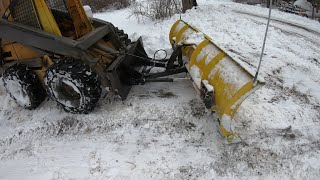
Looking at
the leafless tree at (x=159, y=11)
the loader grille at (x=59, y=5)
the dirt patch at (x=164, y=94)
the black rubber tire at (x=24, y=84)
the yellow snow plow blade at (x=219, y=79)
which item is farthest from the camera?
the leafless tree at (x=159, y=11)

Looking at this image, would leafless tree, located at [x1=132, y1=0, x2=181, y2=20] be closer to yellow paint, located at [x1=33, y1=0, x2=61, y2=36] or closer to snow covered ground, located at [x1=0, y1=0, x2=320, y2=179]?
snow covered ground, located at [x1=0, y1=0, x2=320, y2=179]

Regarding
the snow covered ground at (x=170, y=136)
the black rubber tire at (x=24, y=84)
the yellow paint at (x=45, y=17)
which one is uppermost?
the yellow paint at (x=45, y=17)

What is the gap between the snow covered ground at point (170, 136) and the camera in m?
3.50

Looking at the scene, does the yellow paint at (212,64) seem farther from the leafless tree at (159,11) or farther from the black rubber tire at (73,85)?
the leafless tree at (159,11)

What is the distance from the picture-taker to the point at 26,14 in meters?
4.37

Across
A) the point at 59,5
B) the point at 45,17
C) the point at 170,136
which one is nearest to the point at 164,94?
the point at 170,136

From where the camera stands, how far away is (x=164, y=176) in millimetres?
3416

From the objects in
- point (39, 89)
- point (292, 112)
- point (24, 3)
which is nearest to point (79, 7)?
point (24, 3)

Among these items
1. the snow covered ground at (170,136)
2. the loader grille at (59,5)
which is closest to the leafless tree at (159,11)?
the loader grille at (59,5)

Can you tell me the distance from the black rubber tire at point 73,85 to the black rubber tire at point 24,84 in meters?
0.49

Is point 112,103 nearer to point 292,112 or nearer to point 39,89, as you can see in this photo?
point 39,89

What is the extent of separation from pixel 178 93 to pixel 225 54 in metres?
1.24

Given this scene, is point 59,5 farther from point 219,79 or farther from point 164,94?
point 219,79

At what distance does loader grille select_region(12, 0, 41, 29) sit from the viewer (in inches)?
169
